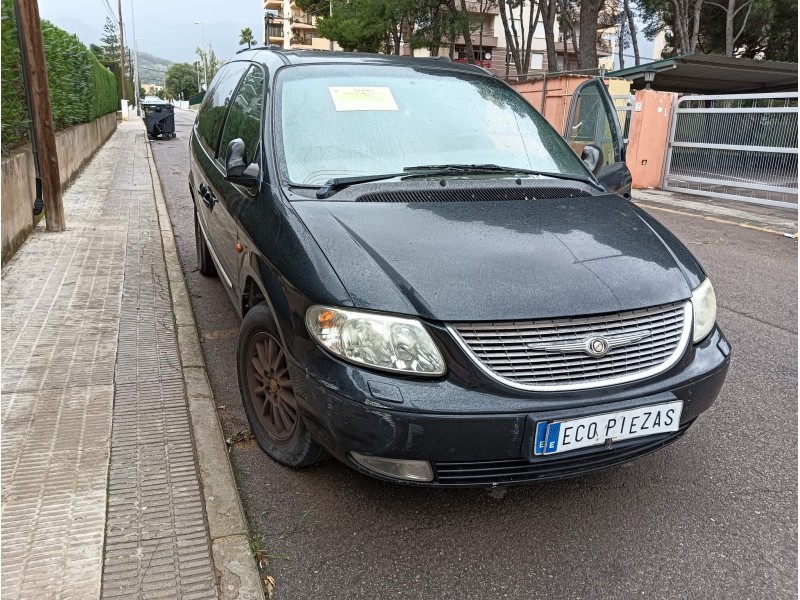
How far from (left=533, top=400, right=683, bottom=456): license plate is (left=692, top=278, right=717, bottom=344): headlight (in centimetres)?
34

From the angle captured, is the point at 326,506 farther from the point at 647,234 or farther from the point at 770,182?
the point at 770,182

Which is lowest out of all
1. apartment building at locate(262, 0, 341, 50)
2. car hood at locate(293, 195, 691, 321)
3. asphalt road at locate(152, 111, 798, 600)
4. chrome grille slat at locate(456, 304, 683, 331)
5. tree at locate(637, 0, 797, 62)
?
asphalt road at locate(152, 111, 798, 600)

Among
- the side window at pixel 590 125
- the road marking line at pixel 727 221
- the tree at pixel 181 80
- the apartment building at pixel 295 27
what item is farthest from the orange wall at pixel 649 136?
the tree at pixel 181 80

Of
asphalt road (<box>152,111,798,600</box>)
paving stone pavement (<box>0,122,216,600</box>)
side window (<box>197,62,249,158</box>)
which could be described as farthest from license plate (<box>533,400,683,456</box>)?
side window (<box>197,62,249,158</box>)

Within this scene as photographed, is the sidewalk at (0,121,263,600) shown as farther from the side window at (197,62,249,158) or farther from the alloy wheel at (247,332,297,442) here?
the side window at (197,62,249,158)

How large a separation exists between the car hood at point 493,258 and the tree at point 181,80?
10919 centimetres

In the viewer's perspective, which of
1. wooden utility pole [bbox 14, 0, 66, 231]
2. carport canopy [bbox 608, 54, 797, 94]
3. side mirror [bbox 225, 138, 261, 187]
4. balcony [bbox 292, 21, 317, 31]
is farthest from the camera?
balcony [bbox 292, 21, 317, 31]

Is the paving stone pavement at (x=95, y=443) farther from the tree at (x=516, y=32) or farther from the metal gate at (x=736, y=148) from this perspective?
the tree at (x=516, y=32)

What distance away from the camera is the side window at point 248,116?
3343 mm

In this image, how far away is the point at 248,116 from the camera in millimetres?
3633

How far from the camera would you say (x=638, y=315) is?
232cm

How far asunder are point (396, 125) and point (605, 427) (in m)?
1.82

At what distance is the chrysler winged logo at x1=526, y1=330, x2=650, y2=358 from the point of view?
2186mm

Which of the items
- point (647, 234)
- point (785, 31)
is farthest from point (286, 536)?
point (785, 31)
